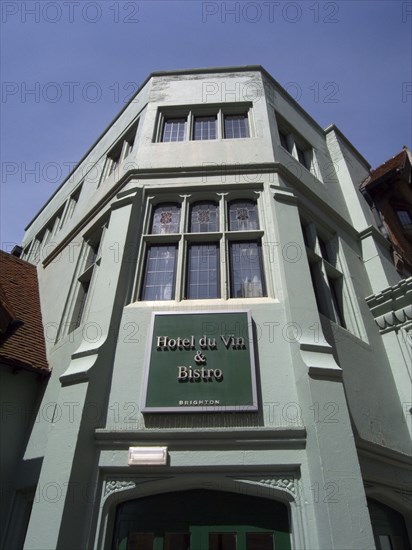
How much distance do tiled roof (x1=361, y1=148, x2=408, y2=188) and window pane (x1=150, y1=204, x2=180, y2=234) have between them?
8031 mm

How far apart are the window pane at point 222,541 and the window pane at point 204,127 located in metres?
9.44

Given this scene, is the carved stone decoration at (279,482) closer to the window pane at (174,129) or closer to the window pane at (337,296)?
the window pane at (337,296)

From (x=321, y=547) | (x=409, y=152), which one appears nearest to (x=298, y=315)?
(x=321, y=547)

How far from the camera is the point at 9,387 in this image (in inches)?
308

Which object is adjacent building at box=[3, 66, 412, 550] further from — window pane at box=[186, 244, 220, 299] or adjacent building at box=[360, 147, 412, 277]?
adjacent building at box=[360, 147, 412, 277]

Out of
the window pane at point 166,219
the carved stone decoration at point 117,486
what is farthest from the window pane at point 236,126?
the carved stone decoration at point 117,486

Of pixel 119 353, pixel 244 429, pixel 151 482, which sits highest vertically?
pixel 119 353

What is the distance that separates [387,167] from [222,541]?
14.5 meters

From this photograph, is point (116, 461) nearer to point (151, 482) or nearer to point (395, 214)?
point (151, 482)

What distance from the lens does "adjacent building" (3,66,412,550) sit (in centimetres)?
506

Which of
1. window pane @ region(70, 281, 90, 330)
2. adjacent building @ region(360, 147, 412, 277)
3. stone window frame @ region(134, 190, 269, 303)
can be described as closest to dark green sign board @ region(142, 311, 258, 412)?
stone window frame @ region(134, 190, 269, 303)

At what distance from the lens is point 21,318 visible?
10156 millimetres

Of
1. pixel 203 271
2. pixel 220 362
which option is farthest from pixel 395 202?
pixel 220 362

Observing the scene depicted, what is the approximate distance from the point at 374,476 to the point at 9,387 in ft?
23.5
